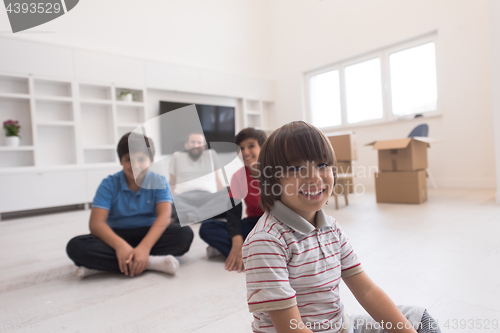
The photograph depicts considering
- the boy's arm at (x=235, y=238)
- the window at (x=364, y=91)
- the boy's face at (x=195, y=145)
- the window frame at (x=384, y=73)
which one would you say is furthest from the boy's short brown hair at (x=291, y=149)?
the window at (x=364, y=91)

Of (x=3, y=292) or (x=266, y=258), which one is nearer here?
(x=266, y=258)

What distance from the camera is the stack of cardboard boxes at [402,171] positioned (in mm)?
2818

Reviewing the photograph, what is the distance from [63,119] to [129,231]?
3112 millimetres

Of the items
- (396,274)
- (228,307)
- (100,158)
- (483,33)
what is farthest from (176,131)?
(483,33)

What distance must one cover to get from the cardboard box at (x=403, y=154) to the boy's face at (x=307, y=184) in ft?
8.36

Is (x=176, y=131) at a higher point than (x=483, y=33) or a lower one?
lower

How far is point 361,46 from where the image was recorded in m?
4.67

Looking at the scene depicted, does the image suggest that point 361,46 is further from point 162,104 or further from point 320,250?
point 320,250

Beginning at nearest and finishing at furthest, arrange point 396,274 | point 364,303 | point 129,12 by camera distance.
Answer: point 364,303 → point 396,274 → point 129,12

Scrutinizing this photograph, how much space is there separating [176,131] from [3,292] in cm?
101

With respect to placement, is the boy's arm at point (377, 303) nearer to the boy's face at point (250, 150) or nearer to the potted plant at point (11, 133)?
the boy's face at point (250, 150)

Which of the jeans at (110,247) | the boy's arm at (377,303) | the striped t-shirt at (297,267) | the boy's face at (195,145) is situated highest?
the boy's face at (195,145)

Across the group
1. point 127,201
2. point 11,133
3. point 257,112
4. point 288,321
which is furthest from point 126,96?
point 288,321

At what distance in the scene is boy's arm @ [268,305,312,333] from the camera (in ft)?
1.60
